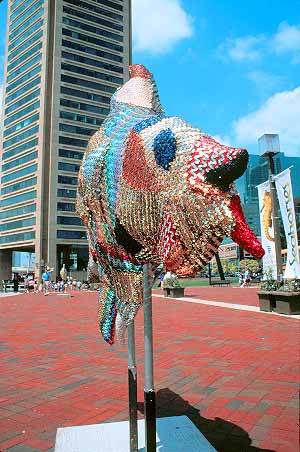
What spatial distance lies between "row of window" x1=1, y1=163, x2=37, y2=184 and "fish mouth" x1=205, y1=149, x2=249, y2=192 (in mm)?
49957

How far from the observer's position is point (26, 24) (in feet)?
179

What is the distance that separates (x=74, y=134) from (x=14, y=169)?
1079 cm

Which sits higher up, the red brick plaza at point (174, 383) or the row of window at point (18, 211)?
the row of window at point (18, 211)

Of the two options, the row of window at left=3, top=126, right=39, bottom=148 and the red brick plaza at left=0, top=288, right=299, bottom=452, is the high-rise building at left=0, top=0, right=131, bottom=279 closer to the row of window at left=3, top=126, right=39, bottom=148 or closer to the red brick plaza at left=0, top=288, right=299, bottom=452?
the row of window at left=3, top=126, right=39, bottom=148

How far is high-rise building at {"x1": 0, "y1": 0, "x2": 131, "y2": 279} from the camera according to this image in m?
47.3

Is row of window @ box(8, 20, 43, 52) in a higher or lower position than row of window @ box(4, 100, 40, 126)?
higher

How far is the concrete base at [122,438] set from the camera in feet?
7.72

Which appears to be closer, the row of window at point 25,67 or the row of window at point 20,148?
the row of window at point 20,148

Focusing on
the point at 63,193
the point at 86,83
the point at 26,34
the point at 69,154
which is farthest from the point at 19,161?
the point at 26,34

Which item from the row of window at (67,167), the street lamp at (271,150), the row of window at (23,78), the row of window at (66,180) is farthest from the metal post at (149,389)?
the row of window at (23,78)

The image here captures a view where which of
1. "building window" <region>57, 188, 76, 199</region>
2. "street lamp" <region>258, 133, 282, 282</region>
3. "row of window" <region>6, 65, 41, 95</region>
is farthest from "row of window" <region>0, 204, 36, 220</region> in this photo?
"street lamp" <region>258, 133, 282, 282</region>

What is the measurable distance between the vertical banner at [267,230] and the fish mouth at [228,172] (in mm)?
8972

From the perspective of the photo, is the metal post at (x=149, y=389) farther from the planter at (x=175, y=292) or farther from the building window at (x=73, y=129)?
the building window at (x=73, y=129)

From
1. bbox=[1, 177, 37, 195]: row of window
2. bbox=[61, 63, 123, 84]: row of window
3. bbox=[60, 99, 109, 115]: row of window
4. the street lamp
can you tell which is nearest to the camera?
the street lamp
